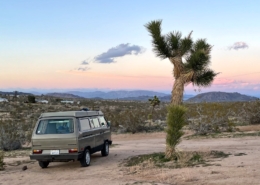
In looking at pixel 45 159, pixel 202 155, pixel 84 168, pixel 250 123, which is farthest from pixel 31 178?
pixel 250 123

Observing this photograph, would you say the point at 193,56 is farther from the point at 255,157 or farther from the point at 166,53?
the point at 255,157

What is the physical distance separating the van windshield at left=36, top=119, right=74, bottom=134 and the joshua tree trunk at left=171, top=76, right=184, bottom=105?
3837 mm

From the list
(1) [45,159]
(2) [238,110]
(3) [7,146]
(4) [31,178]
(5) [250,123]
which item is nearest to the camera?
(4) [31,178]

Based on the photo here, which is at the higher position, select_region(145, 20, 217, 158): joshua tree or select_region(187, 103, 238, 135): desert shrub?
select_region(145, 20, 217, 158): joshua tree

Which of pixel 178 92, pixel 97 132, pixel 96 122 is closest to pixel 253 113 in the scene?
pixel 178 92

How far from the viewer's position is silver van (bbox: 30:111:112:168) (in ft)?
38.8

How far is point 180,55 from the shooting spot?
13.2m

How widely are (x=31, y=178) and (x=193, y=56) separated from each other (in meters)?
6.87

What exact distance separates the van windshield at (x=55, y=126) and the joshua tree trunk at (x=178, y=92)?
384 centimetres

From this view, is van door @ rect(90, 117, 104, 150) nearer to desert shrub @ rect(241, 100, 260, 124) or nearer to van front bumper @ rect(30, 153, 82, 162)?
van front bumper @ rect(30, 153, 82, 162)

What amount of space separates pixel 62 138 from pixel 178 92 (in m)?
4.54

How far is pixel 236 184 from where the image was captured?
8086 millimetres

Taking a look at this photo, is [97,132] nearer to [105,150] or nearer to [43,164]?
[105,150]

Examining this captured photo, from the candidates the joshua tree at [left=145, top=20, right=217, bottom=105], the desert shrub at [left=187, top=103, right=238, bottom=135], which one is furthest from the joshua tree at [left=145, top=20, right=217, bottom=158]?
the desert shrub at [left=187, top=103, right=238, bottom=135]
